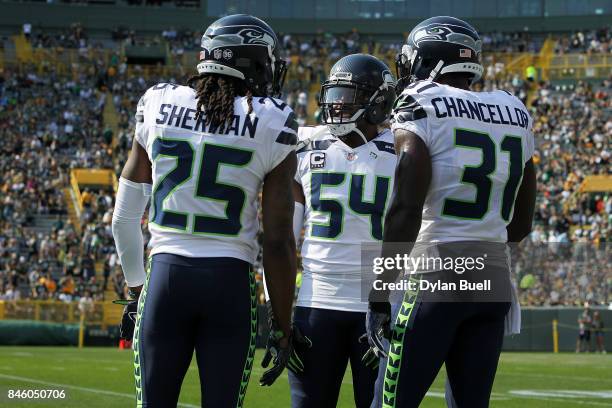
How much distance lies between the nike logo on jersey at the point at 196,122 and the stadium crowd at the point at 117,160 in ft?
64.2

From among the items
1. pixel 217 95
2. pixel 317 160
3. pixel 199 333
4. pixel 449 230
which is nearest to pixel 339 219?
pixel 317 160

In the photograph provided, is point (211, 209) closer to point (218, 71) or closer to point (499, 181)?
point (218, 71)

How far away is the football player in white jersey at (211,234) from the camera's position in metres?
4.15

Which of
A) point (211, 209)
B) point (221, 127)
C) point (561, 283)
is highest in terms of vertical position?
point (221, 127)

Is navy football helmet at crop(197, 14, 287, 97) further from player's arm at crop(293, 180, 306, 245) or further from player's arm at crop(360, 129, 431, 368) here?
player's arm at crop(293, 180, 306, 245)

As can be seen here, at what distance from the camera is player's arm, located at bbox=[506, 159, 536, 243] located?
488 centimetres

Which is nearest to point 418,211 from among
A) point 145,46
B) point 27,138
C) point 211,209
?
point 211,209

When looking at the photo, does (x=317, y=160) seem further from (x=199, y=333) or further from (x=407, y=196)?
(x=199, y=333)

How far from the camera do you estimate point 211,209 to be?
13.8 feet

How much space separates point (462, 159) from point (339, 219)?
119cm

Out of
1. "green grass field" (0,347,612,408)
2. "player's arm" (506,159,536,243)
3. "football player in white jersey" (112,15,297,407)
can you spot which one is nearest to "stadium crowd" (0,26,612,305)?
"green grass field" (0,347,612,408)

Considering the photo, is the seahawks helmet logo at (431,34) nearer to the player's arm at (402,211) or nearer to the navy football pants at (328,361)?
the player's arm at (402,211)

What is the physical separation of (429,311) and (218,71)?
1296 millimetres

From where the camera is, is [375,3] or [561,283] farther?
[375,3]
